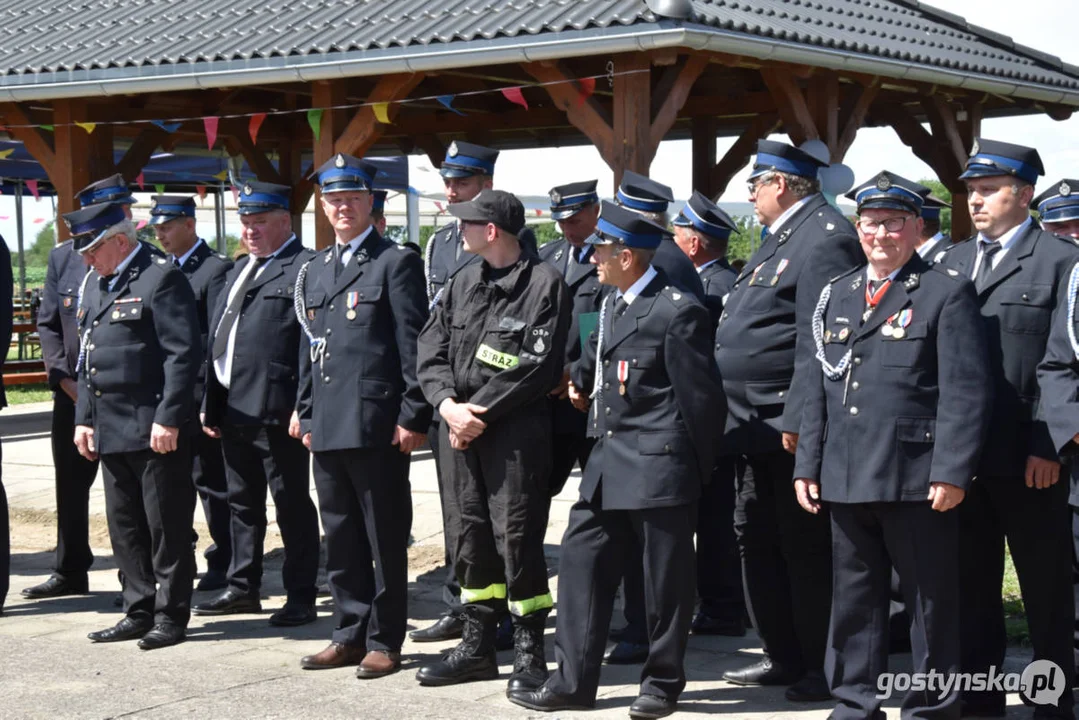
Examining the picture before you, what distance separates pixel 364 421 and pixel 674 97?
4.87 m

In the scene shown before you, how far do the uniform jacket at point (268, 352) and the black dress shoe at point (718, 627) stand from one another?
7.06ft

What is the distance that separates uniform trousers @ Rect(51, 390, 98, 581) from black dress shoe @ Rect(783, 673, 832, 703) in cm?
413

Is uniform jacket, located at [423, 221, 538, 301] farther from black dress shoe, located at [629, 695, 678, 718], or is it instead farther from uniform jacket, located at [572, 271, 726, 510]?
black dress shoe, located at [629, 695, 678, 718]

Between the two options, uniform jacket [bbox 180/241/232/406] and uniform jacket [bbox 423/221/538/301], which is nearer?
uniform jacket [bbox 423/221/538/301]

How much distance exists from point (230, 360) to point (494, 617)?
2.10 meters

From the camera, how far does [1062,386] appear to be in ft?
16.2

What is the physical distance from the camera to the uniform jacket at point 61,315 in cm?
788

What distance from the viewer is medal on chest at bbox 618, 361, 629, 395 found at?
542 cm

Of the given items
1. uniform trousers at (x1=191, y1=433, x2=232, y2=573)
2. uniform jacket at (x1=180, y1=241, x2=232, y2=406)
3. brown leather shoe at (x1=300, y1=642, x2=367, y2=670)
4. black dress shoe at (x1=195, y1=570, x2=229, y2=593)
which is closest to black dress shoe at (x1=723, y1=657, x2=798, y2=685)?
brown leather shoe at (x1=300, y1=642, x2=367, y2=670)

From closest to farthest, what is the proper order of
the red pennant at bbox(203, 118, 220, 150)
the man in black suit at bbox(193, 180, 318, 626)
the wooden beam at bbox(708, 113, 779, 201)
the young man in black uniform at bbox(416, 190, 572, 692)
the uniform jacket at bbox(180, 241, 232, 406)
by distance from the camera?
the young man in black uniform at bbox(416, 190, 572, 692)
the man in black suit at bbox(193, 180, 318, 626)
the uniform jacket at bbox(180, 241, 232, 406)
the red pennant at bbox(203, 118, 220, 150)
the wooden beam at bbox(708, 113, 779, 201)

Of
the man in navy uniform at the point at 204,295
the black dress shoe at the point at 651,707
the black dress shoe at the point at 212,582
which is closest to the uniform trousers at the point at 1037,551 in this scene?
the black dress shoe at the point at 651,707

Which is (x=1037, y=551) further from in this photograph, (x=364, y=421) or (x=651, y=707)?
(x=364, y=421)

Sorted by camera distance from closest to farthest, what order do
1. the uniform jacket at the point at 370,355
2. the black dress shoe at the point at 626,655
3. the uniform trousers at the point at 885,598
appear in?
the uniform trousers at the point at 885,598 → the uniform jacket at the point at 370,355 → the black dress shoe at the point at 626,655

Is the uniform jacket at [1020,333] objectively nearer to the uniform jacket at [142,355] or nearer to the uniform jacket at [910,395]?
the uniform jacket at [910,395]
